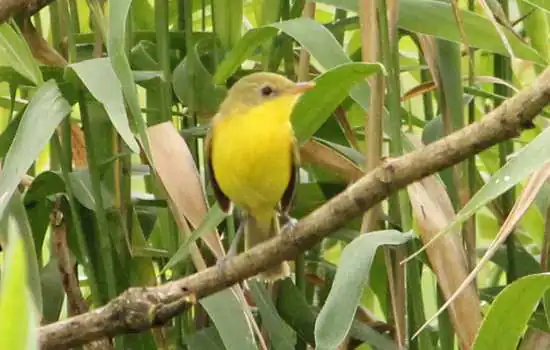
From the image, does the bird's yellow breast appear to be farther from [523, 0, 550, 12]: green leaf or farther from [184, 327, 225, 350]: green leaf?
[523, 0, 550, 12]: green leaf

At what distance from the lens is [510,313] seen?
23.4 inches

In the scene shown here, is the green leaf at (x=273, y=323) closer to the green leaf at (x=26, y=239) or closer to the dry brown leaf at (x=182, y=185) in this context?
the dry brown leaf at (x=182, y=185)

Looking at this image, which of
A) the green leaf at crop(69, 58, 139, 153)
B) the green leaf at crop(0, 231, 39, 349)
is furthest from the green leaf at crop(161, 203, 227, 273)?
the green leaf at crop(0, 231, 39, 349)

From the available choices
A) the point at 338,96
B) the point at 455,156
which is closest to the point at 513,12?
the point at 338,96

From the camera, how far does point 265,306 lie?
999mm

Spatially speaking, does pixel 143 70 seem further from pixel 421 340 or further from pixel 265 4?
pixel 421 340

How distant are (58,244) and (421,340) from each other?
1.36 feet

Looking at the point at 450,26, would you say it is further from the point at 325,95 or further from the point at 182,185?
the point at 182,185

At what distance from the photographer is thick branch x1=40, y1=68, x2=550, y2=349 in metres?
0.58

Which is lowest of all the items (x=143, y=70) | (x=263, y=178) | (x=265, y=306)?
(x=265, y=306)

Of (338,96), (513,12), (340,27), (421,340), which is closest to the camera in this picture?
(338,96)

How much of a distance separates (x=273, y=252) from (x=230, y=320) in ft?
0.50

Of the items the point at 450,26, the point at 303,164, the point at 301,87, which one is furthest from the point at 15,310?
the point at 303,164

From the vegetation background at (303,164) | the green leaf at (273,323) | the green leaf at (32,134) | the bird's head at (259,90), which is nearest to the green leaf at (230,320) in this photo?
the vegetation background at (303,164)
